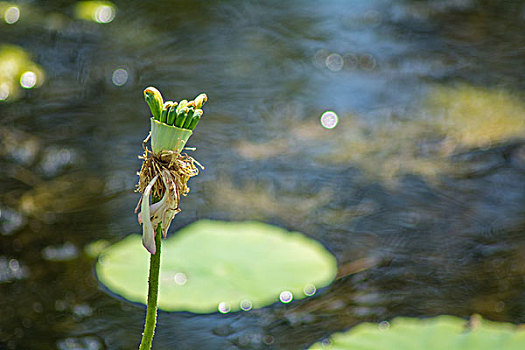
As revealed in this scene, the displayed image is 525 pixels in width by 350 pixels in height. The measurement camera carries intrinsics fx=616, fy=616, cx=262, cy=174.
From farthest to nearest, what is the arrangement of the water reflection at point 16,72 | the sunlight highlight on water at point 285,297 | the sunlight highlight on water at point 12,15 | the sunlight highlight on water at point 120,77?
the sunlight highlight on water at point 12,15 → the sunlight highlight on water at point 120,77 → the water reflection at point 16,72 → the sunlight highlight on water at point 285,297

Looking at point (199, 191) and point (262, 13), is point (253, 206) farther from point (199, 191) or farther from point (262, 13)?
point (262, 13)

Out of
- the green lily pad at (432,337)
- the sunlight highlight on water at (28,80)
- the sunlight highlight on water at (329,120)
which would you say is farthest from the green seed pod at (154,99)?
the sunlight highlight on water at (28,80)

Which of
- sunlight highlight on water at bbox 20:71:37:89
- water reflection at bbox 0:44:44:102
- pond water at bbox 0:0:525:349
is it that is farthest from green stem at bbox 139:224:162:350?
sunlight highlight on water at bbox 20:71:37:89

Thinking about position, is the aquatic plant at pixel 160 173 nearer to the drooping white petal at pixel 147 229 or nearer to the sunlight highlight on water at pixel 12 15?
the drooping white petal at pixel 147 229

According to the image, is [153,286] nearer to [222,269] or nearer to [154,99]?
[154,99]

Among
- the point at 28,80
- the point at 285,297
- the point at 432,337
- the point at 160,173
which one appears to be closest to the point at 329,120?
the point at 285,297

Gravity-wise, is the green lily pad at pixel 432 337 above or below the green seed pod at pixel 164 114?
below

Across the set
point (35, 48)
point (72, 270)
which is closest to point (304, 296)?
point (72, 270)
